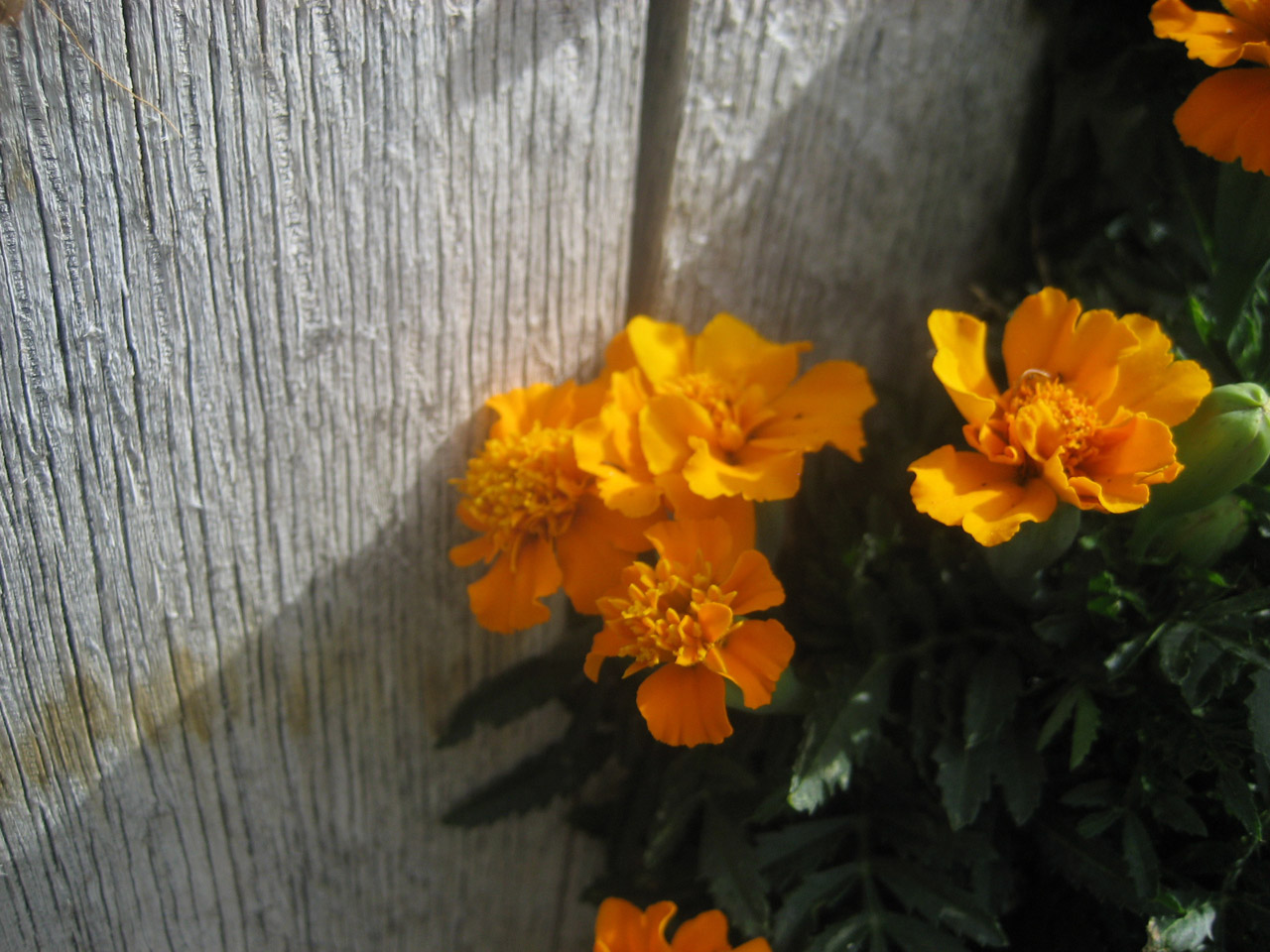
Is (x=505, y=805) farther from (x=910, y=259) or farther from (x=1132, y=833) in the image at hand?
(x=910, y=259)

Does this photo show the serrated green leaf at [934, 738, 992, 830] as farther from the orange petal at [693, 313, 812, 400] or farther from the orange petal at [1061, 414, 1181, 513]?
the orange petal at [693, 313, 812, 400]

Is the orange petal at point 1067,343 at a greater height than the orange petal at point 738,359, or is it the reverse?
the orange petal at point 1067,343

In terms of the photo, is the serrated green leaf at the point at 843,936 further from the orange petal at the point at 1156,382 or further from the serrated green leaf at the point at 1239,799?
the orange petal at the point at 1156,382

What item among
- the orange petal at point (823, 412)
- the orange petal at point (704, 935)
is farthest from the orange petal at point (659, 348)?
the orange petal at point (704, 935)

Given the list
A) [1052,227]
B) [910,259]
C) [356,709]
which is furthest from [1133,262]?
[356,709]

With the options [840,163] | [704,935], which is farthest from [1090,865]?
[840,163]

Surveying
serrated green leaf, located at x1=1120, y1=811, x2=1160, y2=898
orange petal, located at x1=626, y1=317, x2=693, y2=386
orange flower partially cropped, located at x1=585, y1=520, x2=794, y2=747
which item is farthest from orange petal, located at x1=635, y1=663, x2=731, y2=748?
serrated green leaf, located at x1=1120, y1=811, x2=1160, y2=898
